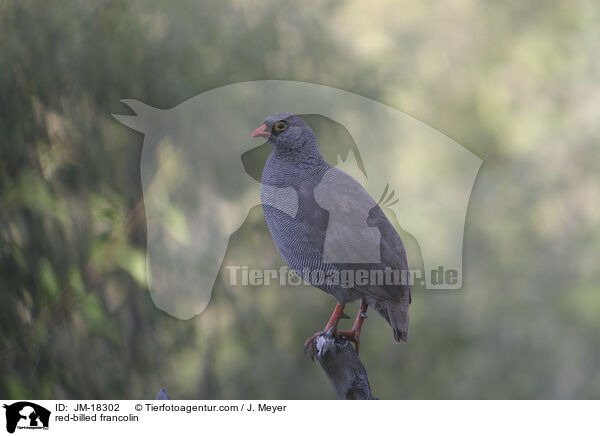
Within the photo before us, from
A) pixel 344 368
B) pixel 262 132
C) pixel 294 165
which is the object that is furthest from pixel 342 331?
pixel 262 132

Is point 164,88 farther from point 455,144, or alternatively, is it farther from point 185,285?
point 455,144

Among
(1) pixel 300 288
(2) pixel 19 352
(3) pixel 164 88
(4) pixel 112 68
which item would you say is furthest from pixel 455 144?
(2) pixel 19 352

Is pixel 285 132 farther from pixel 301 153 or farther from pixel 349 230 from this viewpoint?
pixel 349 230

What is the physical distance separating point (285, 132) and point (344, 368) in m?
0.61

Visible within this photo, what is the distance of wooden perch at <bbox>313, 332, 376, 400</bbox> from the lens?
1579 millimetres

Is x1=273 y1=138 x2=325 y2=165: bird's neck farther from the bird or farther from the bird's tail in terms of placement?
the bird's tail

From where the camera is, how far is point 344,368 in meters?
1.59

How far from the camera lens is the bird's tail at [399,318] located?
153cm

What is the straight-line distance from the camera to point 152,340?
2361 millimetres
